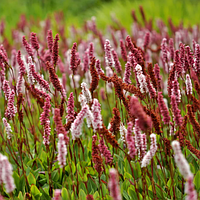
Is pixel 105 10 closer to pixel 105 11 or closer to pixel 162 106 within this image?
pixel 105 11

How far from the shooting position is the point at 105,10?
10.2m

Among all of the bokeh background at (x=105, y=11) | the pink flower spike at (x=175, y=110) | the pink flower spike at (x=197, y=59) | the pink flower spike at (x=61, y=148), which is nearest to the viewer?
the pink flower spike at (x=61, y=148)

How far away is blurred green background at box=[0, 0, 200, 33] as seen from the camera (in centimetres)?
806

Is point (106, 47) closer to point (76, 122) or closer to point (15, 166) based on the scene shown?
point (76, 122)

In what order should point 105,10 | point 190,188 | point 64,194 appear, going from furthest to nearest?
point 105,10, point 64,194, point 190,188

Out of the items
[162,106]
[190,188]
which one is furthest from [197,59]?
[190,188]

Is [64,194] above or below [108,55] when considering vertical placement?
below

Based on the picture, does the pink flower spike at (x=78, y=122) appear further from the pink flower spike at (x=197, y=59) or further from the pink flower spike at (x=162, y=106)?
the pink flower spike at (x=197, y=59)

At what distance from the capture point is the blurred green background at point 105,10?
806 cm

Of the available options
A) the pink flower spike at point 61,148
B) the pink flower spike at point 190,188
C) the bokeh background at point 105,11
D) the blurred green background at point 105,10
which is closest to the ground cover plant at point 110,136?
the pink flower spike at point 61,148

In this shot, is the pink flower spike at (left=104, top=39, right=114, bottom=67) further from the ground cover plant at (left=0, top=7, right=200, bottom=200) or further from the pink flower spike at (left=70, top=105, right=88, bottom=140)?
the pink flower spike at (left=70, top=105, right=88, bottom=140)

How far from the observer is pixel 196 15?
773 centimetres

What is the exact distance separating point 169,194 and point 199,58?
1011mm

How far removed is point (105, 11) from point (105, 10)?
5.4 inches
